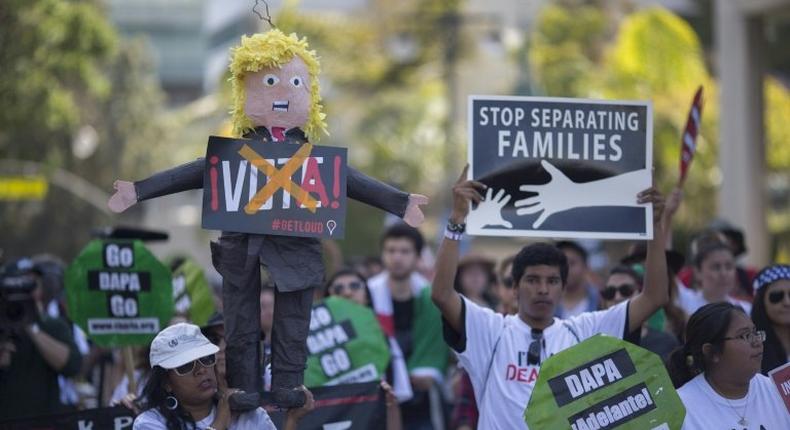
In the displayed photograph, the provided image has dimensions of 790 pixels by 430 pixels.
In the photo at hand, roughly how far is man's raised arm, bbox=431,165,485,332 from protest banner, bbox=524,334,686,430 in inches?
33.2

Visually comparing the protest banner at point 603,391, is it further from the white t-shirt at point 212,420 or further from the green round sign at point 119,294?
the green round sign at point 119,294

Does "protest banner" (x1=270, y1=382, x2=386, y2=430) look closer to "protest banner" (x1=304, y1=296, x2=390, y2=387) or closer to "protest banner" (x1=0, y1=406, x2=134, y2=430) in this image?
"protest banner" (x1=304, y1=296, x2=390, y2=387)

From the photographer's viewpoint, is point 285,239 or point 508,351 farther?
point 508,351

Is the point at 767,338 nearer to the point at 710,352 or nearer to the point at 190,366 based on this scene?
the point at 710,352

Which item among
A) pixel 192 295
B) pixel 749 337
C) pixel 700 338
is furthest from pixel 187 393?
pixel 192 295

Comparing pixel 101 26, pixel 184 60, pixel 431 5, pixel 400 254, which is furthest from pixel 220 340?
pixel 184 60

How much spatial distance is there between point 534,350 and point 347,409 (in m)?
1.24

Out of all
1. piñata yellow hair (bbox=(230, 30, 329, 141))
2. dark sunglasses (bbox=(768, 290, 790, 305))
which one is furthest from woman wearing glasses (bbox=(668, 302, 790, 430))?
piñata yellow hair (bbox=(230, 30, 329, 141))

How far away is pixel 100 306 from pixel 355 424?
196 cm

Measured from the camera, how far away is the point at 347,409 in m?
7.66

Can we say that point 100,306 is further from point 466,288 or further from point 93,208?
point 93,208

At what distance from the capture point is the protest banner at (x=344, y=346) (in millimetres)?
8570

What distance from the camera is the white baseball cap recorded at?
6.34 metres

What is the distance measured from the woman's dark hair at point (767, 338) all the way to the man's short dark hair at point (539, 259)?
4.10 ft
